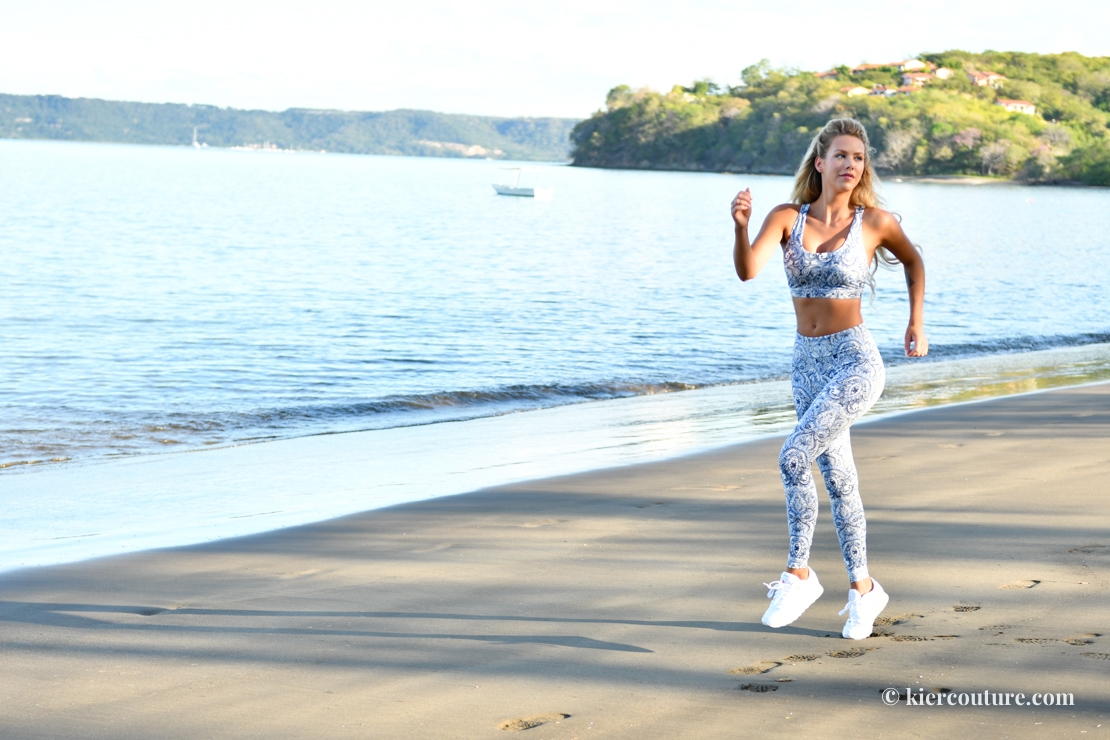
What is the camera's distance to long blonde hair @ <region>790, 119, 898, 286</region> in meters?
4.14

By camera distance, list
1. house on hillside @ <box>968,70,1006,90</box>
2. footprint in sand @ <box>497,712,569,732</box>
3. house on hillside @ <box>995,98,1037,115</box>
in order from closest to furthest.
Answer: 1. footprint in sand @ <box>497,712,569,732</box>
2. house on hillside @ <box>995,98,1037,115</box>
3. house on hillside @ <box>968,70,1006,90</box>

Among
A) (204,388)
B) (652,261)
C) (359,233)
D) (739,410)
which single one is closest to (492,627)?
(739,410)

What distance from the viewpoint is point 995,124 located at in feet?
423

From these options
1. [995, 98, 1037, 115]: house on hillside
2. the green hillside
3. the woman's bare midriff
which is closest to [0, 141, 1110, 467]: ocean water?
the woman's bare midriff

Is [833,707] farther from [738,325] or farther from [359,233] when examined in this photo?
[359,233]

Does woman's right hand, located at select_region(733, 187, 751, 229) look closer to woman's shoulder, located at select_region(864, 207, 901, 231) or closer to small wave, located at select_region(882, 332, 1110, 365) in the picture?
woman's shoulder, located at select_region(864, 207, 901, 231)

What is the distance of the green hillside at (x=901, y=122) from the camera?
124 meters

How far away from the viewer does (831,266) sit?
403 cm

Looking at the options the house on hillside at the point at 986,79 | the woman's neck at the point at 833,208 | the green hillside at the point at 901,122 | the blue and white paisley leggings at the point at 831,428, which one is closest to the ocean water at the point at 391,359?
the blue and white paisley leggings at the point at 831,428

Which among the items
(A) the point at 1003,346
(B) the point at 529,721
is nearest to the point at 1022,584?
(B) the point at 529,721

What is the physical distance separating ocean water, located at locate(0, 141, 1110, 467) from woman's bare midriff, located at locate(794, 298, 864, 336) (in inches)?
10.4

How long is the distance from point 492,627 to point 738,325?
18.7 metres

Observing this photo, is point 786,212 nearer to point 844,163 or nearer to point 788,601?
point 844,163

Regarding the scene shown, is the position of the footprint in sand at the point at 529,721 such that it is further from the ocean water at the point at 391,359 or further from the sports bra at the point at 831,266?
the ocean water at the point at 391,359
